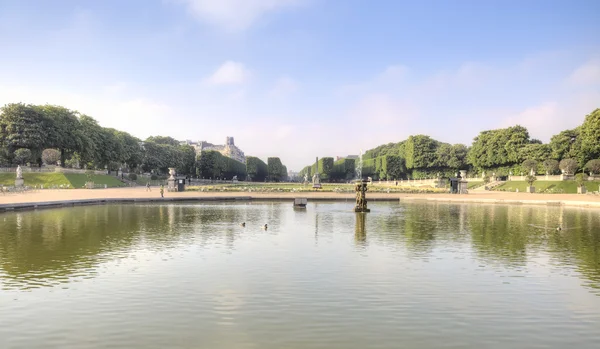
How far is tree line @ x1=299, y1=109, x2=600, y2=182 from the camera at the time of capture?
7379cm

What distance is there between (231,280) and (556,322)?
7677mm

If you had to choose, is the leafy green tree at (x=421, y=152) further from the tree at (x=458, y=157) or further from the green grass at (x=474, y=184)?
the green grass at (x=474, y=184)

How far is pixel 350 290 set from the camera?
11344mm

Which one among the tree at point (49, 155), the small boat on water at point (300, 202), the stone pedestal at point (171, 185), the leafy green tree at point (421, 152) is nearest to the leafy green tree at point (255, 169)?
the leafy green tree at point (421, 152)

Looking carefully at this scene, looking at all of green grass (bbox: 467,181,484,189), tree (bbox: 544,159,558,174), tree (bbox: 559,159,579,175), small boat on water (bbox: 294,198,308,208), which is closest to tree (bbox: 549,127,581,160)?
tree (bbox: 544,159,558,174)

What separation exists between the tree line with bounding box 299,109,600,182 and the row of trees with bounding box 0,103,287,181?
44.2 meters

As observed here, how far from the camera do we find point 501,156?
9475 cm

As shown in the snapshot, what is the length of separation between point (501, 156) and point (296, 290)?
93.8 metres

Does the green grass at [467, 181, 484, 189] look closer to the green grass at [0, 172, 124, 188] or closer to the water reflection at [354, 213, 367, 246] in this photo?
the water reflection at [354, 213, 367, 246]

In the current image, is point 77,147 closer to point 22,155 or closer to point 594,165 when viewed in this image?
point 22,155

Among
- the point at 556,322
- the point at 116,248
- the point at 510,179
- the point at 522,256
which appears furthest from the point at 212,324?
the point at 510,179

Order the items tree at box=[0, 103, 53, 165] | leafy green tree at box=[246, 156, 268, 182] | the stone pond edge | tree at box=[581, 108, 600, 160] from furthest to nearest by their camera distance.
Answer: leafy green tree at box=[246, 156, 268, 182] → tree at box=[0, 103, 53, 165] → tree at box=[581, 108, 600, 160] → the stone pond edge

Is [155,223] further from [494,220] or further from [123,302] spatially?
[494,220]

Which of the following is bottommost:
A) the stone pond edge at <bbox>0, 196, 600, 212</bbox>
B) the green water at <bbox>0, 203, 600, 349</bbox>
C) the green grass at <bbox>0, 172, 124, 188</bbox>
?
the green water at <bbox>0, 203, 600, 349</bbox>
